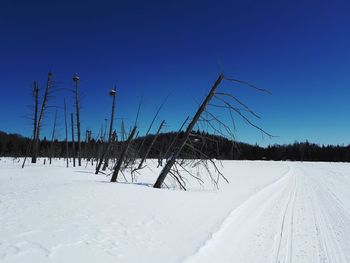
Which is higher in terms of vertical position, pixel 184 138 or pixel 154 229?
pixel 184 138

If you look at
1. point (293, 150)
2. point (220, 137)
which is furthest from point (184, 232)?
point (293, 150)

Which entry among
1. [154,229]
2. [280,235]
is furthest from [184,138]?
[154,229]

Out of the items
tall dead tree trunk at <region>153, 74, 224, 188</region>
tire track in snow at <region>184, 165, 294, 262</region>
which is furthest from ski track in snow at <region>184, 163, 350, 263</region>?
tall dead tree trunk at <region>153, 74, 224, 188</region>

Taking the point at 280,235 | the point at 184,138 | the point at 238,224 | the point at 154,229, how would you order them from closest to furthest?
the point at 154,229, the point at 280,235, the point at 238,224, the point at 184,138

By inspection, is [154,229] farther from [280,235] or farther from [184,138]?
[184,138]

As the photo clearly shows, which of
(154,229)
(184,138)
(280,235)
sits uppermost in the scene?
(184,138)

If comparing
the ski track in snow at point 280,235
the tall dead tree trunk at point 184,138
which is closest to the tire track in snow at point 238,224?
the ski track in snow at point 280,235

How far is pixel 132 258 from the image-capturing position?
4.09m

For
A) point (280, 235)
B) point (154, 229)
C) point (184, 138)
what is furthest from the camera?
point (184, 138)

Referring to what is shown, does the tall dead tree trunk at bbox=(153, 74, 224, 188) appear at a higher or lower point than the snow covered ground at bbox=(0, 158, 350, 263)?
higher

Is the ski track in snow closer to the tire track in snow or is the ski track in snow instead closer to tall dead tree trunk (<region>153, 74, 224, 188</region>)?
the tire track in snow

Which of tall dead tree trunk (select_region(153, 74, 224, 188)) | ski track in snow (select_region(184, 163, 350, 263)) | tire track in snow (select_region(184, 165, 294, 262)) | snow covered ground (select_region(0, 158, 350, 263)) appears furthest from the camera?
tall dead tree trunk (select_region(153, 74, 224, 188))

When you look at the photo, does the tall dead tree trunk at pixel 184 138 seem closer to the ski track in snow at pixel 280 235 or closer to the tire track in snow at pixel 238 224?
the tire track in snow at pixel 238 224

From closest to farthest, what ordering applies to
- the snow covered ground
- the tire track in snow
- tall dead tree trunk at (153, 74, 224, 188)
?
the snow covered ground < the tire track in snow < tall dead tree trunk at (153, 74, 224, 188)
